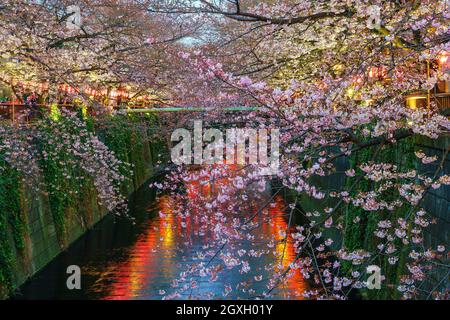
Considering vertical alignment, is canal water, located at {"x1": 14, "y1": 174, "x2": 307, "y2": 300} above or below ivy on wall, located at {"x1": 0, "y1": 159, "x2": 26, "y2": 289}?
below

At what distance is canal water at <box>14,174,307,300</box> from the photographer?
13.3 metres

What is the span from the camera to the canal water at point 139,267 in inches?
525

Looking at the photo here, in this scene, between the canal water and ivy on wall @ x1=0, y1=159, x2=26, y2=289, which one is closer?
ivy on wall @ x1=0, y1=159, x2=26, y2=289

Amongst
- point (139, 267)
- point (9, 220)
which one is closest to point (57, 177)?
point (9, 220)

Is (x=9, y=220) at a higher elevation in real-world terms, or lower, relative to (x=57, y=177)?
lower

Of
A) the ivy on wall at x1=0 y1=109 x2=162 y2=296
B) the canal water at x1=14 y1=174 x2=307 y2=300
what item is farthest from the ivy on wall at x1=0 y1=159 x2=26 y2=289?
the canal water at x1=14 y1=174 x2=307 y2=300

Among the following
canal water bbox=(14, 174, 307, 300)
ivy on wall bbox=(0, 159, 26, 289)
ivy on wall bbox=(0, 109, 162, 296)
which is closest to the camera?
ivy on wall bbox=(0, 159, 26, 289)

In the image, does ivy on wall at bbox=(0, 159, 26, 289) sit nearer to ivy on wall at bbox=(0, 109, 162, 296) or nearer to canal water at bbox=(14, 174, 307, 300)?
ivy on wall at bbox=(0, 109, 162, 296)

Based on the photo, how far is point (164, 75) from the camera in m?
21.3

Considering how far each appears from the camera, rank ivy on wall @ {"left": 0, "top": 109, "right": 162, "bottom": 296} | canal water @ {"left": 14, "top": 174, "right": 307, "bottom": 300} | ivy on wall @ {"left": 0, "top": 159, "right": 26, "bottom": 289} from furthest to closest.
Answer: canal water @ {"left": 14, "top": 174, "right": 307, "bottom": 300}, ivy on wall @ {"left": 0, "top": 109, "right": 162, "bottom": 296}, ivy on wall @ {"left": 0, "top": 159, "right": 26, "bottom": 289}

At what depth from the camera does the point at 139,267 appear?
1583cm

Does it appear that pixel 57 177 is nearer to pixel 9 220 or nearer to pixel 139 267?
pixel 9 220

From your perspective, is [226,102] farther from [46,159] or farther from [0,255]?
[0,255]

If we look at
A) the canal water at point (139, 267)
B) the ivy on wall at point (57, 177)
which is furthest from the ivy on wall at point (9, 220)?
the canal water at point (139, 267)
